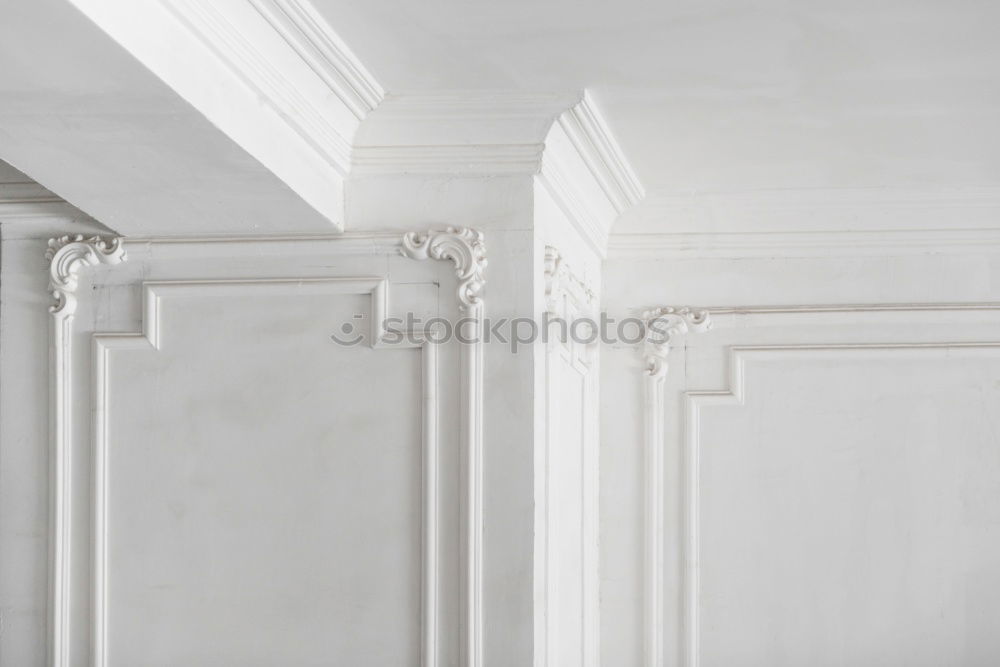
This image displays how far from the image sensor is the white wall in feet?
11.0

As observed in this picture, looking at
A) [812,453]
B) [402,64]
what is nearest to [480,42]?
[402,64]

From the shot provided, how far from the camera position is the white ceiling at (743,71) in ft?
7.30

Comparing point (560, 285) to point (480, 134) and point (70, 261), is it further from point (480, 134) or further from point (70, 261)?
point (70, 261)

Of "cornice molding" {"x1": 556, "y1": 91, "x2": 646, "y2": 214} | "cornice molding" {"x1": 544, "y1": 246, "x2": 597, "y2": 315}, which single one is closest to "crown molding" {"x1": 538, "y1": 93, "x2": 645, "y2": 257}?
"cornice molding" {"x1": 556, "y1": 91, "x2": 646, "y2": 214}

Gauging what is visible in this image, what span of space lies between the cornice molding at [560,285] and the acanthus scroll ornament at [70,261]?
0.86m

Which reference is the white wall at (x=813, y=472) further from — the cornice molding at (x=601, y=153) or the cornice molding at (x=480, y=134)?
the cornice molding at (x=480, y=134)

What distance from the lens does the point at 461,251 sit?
2.70 metres

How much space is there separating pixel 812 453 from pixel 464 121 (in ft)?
4.36

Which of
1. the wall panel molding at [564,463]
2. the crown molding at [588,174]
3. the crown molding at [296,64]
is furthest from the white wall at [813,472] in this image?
the crown molding at [296,64]

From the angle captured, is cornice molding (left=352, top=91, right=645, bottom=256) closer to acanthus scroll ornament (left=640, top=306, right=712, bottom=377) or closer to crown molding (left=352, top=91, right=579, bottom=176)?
crown molding (left=352, top=91, right=579, bottom=176)

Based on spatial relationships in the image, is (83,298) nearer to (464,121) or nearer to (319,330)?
(319,330)

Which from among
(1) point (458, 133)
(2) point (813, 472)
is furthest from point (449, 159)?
(2) point (813, 472)

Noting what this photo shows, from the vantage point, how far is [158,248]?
277 centimetres

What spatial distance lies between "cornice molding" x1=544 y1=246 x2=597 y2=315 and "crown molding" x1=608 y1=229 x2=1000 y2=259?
0.26 m
